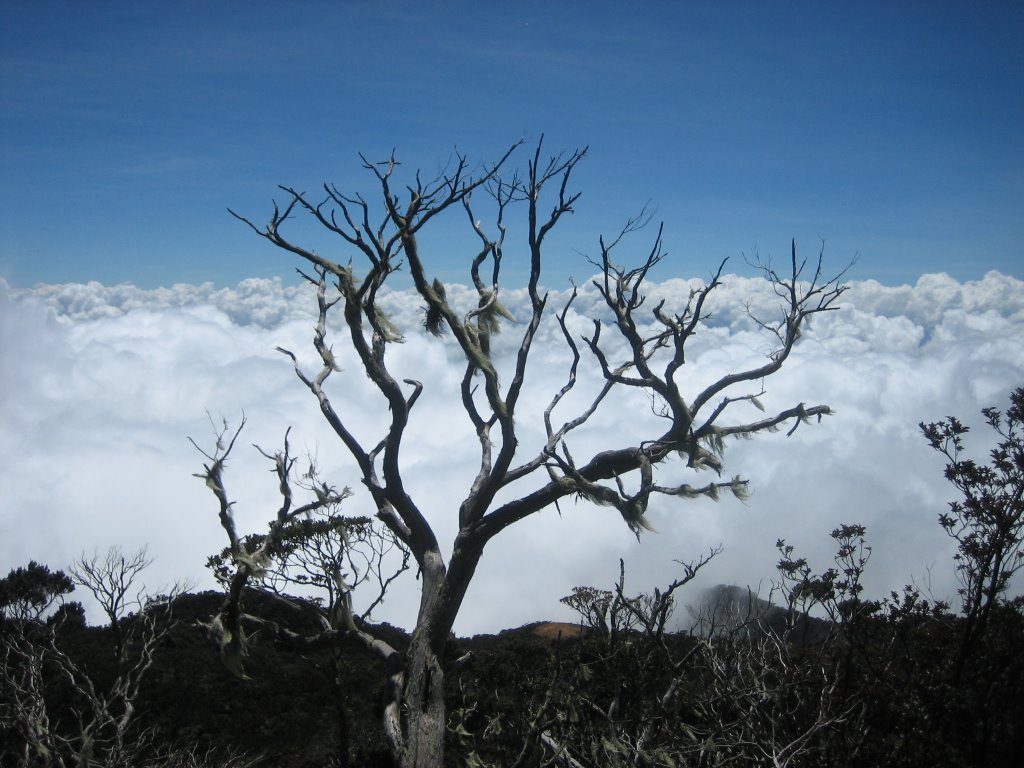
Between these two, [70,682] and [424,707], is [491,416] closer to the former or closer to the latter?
[424,707]

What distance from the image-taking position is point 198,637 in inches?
909

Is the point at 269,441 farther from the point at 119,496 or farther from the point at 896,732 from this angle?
the point at 896,732

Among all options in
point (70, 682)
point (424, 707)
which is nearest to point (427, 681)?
point (424, 707)

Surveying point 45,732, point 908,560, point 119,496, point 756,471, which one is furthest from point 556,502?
point 119,496

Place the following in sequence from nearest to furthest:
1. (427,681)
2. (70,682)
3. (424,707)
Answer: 1. (424,707)
2. (427,681)
3. (70,682)

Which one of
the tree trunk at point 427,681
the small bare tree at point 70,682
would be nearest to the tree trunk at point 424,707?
the tree trunk at point 427,681

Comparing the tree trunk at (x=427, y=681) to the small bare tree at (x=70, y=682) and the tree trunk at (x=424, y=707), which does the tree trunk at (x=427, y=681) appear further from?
the small bare tree at (x=70, y=682)

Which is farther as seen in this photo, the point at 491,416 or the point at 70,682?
the point at 70,682

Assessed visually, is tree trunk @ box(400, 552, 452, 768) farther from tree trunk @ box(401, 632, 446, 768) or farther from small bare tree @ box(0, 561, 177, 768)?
small bare tree @ box(0, 561, 177, 768)

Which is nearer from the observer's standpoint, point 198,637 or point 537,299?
point 537,299

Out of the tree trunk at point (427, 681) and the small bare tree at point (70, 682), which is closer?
the tree trunk at point (427, 681)

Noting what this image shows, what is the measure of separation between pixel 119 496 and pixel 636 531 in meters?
195

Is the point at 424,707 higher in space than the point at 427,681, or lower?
lower

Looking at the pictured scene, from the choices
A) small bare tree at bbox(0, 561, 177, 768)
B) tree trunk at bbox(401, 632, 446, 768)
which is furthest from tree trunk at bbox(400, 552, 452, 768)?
small bare tree at bbox(0, 561, 177, 768)
